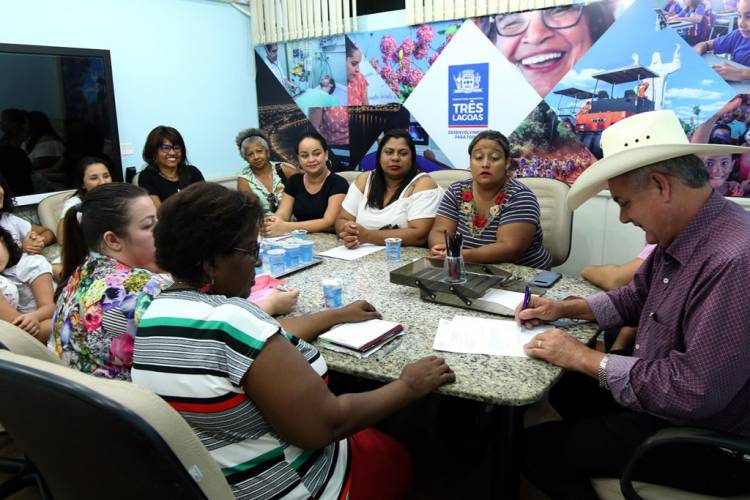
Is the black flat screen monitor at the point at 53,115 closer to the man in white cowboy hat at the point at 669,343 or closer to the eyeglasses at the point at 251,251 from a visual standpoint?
the eyeglasses at the point at 251,251

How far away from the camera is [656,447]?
110cm

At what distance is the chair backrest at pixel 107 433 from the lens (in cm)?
67

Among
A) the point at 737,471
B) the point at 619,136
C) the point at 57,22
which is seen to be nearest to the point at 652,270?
the point at 619,136

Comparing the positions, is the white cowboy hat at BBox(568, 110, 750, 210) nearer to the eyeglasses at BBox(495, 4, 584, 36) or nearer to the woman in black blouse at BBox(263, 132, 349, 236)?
the woman in black blouse at BBox(263, 132, 349, 236)

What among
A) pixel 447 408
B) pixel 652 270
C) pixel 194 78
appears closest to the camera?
pixel 652 270

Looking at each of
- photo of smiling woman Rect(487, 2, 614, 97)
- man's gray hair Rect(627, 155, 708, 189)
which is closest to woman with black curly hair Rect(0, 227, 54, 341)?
man's gray hair Rect(627, 155, 708, 189)

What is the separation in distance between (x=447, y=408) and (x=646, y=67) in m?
2.46

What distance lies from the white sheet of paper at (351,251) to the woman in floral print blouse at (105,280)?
107cm

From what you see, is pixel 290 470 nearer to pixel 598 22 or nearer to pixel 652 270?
pixel 652 270

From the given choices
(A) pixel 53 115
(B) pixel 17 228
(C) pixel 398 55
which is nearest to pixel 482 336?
(B) pixel 17 228

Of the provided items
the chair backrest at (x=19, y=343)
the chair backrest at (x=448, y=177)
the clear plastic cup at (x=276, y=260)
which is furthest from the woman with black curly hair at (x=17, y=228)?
the chair backrest at (x=448, y=177)

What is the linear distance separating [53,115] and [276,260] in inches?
96.8

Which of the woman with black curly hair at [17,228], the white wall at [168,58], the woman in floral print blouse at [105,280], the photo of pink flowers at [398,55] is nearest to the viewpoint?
the woman in floral print blouse at [105,280]

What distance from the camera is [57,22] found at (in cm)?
365
